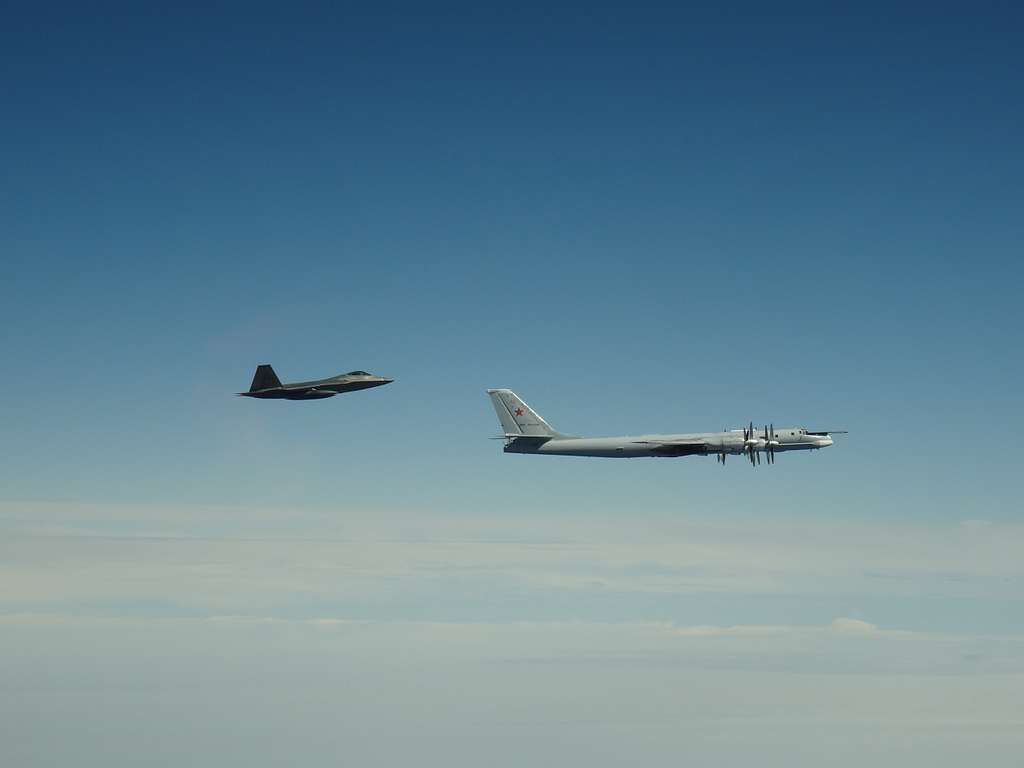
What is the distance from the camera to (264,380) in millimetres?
180375

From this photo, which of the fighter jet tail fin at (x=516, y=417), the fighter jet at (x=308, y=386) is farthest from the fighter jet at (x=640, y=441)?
the fighter jet at (x=308, y=386)

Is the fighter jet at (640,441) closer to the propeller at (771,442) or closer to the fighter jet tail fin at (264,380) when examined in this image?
the propeller at (771,442)

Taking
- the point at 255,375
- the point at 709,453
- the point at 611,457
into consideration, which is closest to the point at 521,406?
the point at 611,457

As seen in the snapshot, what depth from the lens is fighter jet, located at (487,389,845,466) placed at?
17562 cm

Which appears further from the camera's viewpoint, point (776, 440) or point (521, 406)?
point (521, 406)

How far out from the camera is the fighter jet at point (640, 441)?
17562cm

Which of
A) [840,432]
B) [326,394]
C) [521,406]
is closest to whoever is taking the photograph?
[840,432]

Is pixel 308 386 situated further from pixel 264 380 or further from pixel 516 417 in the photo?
pixel 516 417

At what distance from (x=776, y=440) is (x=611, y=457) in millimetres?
29537

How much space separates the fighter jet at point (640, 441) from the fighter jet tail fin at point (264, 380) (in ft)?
137

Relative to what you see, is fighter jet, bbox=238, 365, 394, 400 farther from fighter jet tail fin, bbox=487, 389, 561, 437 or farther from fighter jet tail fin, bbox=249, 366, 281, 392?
fighter jet tail fin, bbox=487, 389, 561, 437

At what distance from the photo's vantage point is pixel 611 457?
187500mm

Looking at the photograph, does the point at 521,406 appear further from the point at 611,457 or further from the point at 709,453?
the point at 709,453

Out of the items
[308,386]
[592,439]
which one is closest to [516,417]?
[592,439]
